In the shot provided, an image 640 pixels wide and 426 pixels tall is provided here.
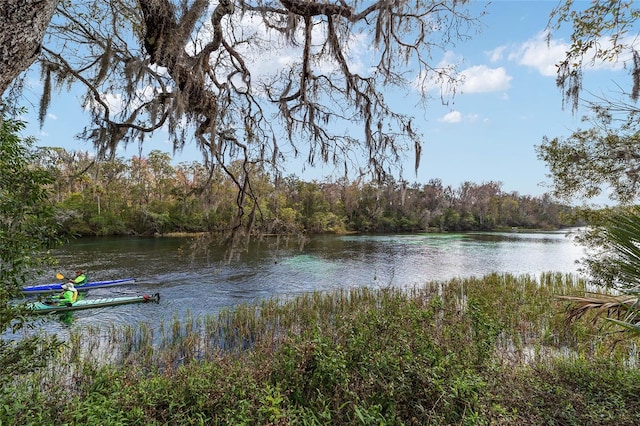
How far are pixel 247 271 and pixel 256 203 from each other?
12351 mm

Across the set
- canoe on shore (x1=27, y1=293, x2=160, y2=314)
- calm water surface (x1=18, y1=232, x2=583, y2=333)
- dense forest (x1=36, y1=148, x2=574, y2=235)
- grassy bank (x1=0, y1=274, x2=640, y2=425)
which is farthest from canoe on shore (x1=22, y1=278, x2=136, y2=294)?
grassy bank (x1=0, y1=274, x2=640, y2=425)

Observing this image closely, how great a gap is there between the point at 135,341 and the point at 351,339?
5210 millimetres

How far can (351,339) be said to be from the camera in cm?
418

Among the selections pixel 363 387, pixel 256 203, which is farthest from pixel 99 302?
pixel 363 387

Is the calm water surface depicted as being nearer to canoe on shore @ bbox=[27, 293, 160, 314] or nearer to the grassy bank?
canoe on shore @ bbox=[27, 293, 160, 314]

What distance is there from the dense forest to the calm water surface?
1204 millimetres

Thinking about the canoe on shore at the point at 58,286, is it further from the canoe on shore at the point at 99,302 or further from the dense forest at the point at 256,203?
the dense forest at the point at 256,203

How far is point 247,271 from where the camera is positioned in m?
16.0

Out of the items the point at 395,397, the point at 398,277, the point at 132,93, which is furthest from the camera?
the point at 398,277

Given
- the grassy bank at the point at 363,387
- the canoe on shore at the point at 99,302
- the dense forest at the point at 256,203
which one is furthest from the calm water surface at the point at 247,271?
the grassy bank at the point at 363,387

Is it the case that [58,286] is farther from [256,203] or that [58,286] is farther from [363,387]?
[363,387]

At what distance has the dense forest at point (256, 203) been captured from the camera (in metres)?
4.71

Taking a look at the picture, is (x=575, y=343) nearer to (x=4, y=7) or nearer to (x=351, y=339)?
(x=351, y=339)

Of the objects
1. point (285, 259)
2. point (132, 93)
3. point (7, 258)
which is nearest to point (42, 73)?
point (132, 93)
